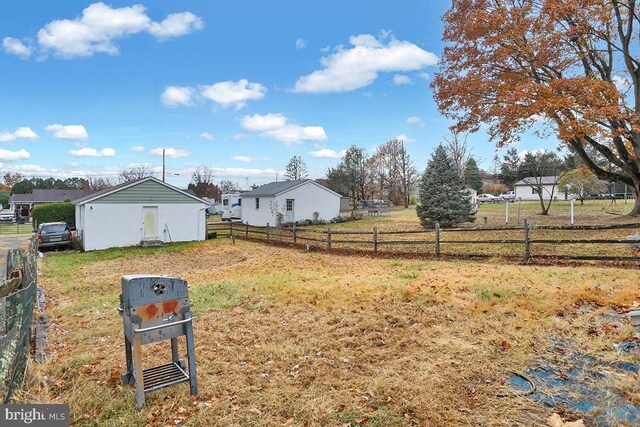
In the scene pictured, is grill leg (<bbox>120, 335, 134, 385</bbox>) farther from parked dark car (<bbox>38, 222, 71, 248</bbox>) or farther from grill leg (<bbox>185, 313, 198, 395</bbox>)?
parked dark car (<bbox>38, 222, 71, 248</bbox>)

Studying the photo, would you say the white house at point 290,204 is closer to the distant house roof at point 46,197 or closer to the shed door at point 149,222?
the shed door at point 149,222

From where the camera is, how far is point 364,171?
4556 cm

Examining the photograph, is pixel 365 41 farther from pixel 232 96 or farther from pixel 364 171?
pixel 364 171

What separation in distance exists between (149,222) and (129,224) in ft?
3.18

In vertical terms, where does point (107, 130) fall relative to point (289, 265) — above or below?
above

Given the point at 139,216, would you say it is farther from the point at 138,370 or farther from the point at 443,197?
the point at 138,370

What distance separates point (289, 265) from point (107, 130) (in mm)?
21976

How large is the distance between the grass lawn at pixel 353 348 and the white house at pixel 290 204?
63.7ft

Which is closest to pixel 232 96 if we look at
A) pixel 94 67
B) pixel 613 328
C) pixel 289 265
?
pixel 94 67

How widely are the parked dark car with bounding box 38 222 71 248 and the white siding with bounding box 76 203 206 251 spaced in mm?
731

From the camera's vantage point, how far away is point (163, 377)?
140 inches

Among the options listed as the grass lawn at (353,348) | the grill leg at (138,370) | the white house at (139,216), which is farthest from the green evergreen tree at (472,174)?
the grill leg at (138,370)

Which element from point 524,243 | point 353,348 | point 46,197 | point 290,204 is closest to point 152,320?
A: point 353,348

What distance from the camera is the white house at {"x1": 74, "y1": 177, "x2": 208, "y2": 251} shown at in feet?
58.5
